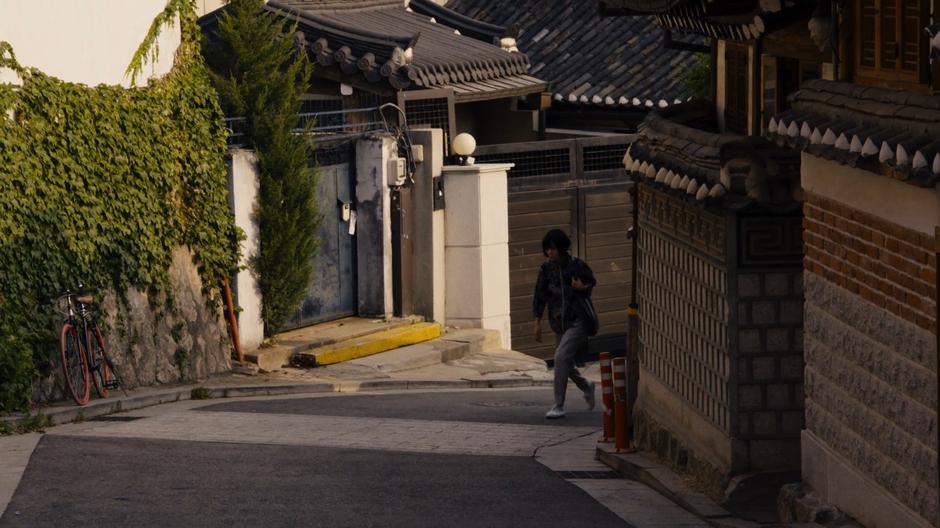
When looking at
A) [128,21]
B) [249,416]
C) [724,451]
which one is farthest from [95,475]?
[128,21]

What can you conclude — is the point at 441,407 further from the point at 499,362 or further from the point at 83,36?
the point at 83,36

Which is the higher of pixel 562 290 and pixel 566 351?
pixel 562 290

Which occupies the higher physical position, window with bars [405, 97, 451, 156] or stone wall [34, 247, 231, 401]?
window with bars [405, 97, 451, 156]

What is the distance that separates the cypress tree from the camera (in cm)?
2078

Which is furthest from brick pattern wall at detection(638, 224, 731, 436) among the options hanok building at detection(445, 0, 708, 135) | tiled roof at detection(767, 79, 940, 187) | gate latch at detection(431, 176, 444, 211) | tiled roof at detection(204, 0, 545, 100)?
hanok building at detection(445, 0, 708, 135)

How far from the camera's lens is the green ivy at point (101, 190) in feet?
54.3

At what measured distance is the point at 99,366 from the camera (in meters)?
17.4

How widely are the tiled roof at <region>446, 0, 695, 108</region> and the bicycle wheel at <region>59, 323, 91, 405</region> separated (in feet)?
43.9

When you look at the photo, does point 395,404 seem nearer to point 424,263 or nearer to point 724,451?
point 424,263

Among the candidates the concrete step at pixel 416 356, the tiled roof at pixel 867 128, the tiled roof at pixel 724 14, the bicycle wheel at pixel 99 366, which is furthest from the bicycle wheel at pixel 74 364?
the tiled roof at pixel 867 128

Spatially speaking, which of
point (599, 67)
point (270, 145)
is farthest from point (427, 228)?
point (599, 67)

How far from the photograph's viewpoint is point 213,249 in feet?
65.7

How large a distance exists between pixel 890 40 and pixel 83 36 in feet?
35.4

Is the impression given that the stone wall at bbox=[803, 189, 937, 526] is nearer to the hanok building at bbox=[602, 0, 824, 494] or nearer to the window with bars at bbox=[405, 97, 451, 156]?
the hanok building at bbox=[602, 0, 824, 494]
